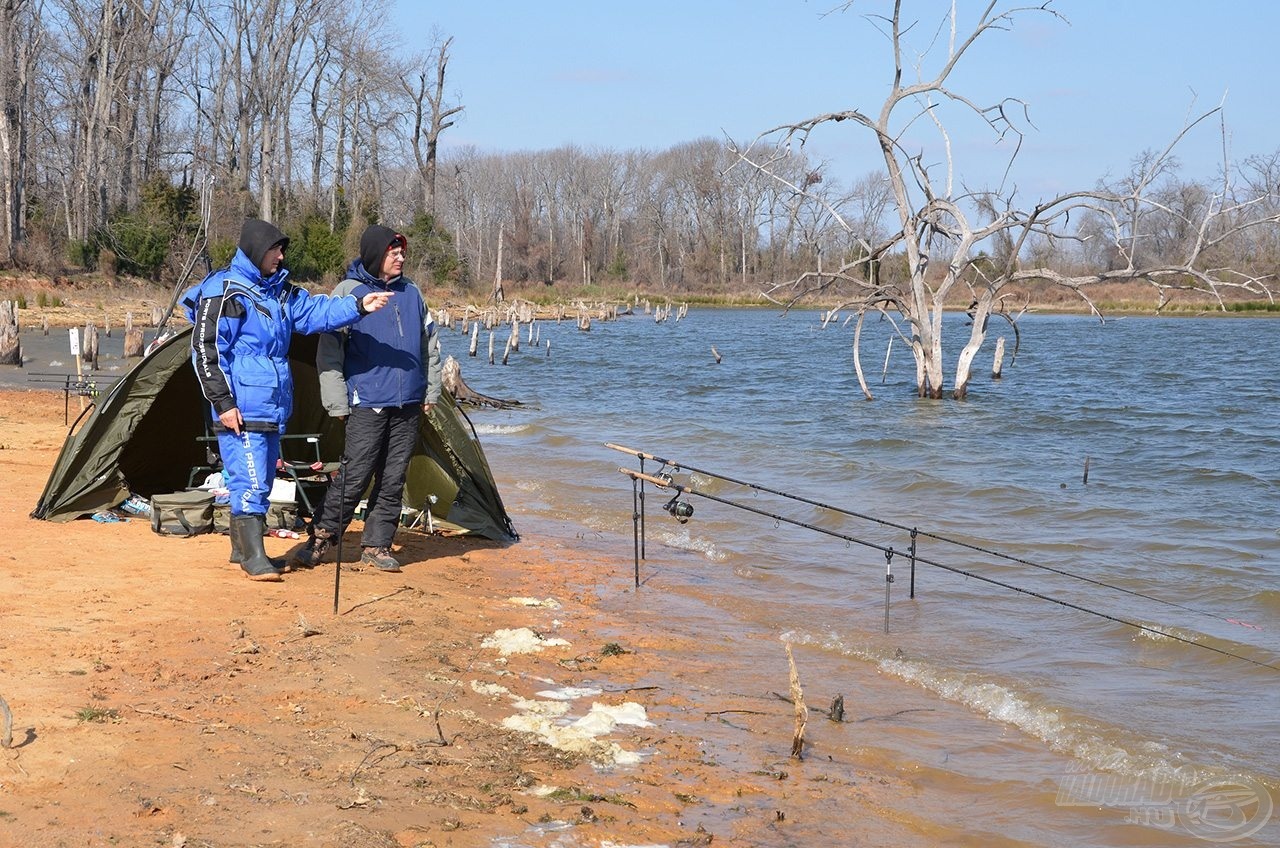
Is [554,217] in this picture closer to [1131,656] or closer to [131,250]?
[131,250]

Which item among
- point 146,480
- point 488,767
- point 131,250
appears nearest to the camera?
point 488,767

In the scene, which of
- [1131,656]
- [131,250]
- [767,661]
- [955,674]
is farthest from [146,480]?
[131,250]

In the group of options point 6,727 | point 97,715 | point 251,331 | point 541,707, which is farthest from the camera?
point 251,331

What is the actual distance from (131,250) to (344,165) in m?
17.7

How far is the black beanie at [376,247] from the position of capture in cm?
682

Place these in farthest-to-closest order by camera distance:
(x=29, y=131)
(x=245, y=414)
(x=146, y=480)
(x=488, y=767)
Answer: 1. (x=29, y=131)
2. (x=146, y=480)
3. (x=245, y=414)
4. (x=488, y=767)

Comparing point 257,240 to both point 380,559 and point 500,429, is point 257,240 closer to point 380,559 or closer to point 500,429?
point 380,559

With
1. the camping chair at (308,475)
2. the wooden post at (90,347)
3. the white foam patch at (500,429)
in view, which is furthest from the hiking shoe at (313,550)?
the wooden post at (90,347)

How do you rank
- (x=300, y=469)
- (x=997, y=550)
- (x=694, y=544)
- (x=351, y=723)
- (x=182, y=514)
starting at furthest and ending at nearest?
1. (x=997, y=550)
2. (x=694, y=544)
3. (x=300, y=469)
4. (x=182, y=514)
5. (x=351, y=723)

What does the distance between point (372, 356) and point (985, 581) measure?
462cm

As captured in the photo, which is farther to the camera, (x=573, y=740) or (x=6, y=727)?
(x=573, y=740)

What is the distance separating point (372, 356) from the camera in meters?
6.84

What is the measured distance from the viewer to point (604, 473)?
1402 cm

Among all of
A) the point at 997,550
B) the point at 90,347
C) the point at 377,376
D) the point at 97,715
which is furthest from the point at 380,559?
the point at 90,347
